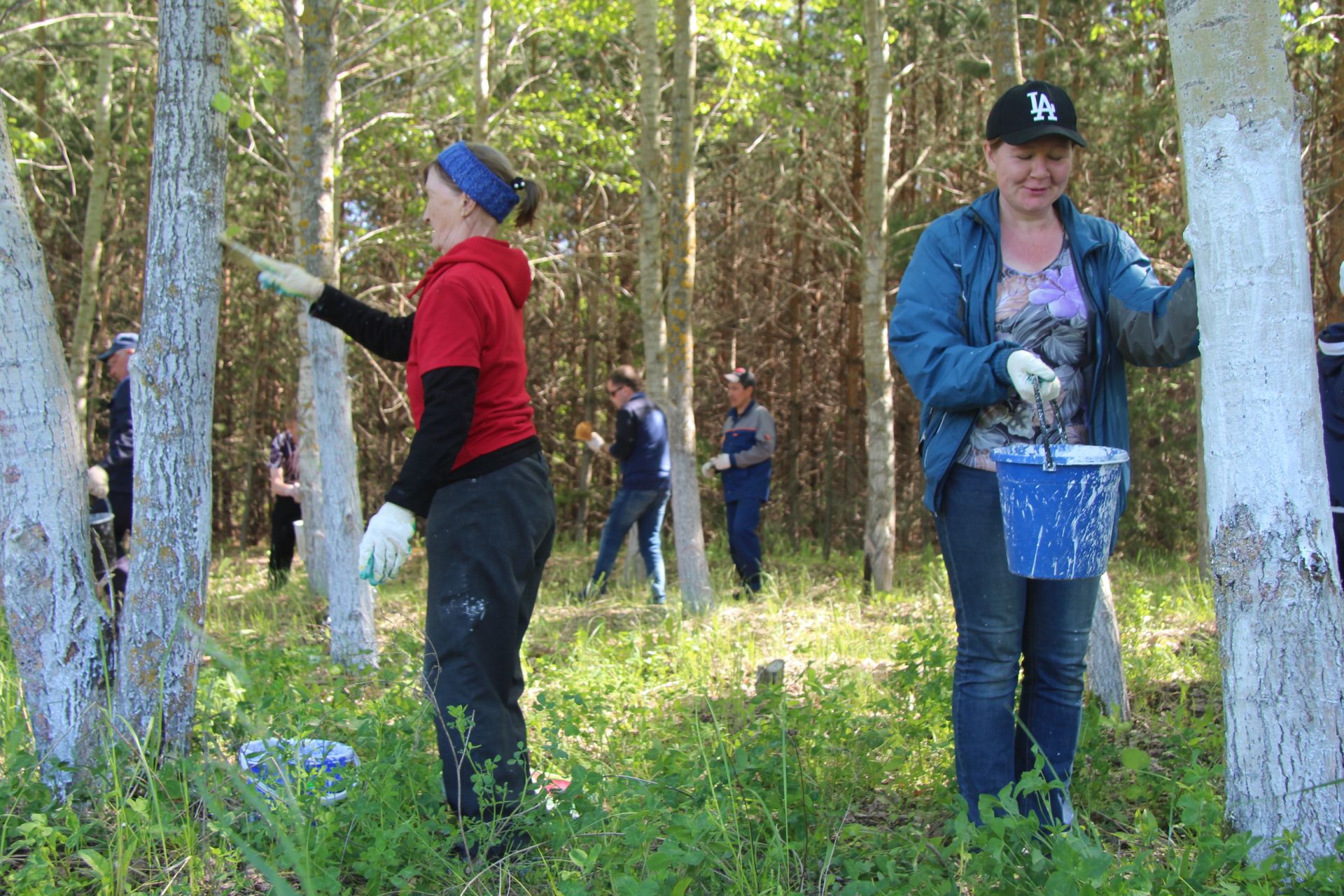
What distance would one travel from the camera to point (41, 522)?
2.94m

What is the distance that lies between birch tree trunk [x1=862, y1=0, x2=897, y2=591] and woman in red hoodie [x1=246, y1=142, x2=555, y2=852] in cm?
562

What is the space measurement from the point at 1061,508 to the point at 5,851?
8.94ft

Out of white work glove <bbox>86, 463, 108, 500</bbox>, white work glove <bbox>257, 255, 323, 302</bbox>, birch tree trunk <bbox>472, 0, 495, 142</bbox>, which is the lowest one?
white work glove <bbox>86, 463, 108, 500</bbox>

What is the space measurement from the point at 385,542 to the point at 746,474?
6.06 m

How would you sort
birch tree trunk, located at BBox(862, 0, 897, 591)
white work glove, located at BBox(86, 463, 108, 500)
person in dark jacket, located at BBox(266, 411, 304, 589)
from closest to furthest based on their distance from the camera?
white work glove, located at BBox(86, 463, 108, 500), birch tree trunk, located at BBox(862, 0, 897, 591), person in dark jacket, located at BBox(266, 411, 304, 589)

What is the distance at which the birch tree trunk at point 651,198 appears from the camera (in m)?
7.34

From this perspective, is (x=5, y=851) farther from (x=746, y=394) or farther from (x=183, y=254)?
(x=746, y=394)

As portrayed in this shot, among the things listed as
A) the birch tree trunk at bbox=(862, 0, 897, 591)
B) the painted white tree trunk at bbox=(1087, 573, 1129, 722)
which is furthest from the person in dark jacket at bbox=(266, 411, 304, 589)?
the painted white tree trunk at bbox=(1087, 573, 1129, 722)

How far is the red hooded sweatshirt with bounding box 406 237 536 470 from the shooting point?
2.62m

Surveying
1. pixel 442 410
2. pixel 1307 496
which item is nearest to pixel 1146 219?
pixel 1307 496

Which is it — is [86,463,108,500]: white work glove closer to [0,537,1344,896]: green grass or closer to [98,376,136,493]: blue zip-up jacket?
[98,376,136,493]: blue zip-up jacket

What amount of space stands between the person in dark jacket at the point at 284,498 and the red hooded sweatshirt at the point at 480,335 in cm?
631

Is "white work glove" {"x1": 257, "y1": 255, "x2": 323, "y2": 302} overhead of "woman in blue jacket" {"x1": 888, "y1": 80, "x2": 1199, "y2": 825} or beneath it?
overhead

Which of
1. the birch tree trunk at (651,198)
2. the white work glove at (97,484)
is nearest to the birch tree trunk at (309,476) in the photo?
the white work glove at (97,484)
